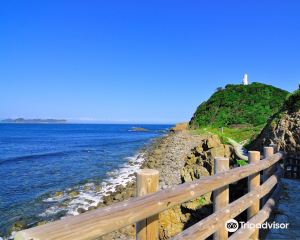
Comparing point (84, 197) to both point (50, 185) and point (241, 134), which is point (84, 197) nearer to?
point (50, 185)

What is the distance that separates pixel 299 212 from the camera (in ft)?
21.2

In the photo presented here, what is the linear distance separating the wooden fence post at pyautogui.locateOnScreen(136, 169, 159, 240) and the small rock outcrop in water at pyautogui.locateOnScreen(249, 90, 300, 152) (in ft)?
39.1

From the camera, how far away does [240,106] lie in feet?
185

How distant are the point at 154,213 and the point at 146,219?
0.19 m

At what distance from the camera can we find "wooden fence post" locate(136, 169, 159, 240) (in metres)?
2.71

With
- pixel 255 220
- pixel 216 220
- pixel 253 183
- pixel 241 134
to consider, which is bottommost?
pixel 255 220

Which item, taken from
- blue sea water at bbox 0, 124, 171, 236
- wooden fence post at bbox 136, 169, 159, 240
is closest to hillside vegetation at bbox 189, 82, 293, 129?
blue sea water at bbox 0, 124, 171, 236

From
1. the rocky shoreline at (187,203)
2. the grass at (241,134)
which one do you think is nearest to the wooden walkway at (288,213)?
the rocky shoreline at (187,203)

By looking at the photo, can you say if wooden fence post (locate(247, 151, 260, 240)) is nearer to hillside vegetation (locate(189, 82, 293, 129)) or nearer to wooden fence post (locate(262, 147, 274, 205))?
wooden fence post (locate(262, 147, 274, 205))

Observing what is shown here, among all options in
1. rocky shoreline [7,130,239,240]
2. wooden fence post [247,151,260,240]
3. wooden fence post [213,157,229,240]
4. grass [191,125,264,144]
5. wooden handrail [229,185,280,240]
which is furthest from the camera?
grass [191,125,264,144]

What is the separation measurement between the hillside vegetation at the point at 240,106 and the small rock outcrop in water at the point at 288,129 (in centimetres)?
3430

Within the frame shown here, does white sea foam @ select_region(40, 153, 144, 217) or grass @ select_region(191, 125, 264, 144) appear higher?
grass @ select_region(191, 125, 264, 144)

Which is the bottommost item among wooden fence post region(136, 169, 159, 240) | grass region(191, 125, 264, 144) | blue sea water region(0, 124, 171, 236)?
blue sea water region(0, 124, 171, 236)

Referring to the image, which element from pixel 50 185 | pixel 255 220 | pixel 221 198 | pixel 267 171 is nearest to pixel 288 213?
pixel 267 171
